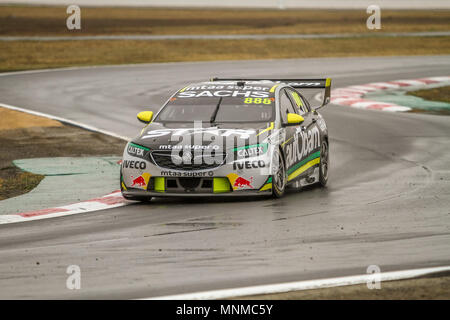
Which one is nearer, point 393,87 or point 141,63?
point 393,87

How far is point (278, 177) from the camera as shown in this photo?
11.0 metres

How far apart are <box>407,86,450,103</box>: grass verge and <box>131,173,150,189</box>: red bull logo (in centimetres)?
1530

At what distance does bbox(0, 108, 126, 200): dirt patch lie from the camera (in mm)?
13077

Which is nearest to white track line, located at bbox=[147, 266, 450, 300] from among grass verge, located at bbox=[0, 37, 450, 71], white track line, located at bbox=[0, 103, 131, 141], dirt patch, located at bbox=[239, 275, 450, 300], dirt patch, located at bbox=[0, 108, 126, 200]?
dirt patch, located at bbox=[239, 275, 450, 300]

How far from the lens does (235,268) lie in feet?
24.5

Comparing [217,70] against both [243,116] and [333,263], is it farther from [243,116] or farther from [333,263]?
[333,263]

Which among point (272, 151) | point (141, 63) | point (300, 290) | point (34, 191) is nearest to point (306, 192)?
point (272, 151)

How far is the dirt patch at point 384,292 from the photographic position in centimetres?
652

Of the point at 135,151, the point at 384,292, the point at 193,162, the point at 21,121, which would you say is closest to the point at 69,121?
the point at 21,121

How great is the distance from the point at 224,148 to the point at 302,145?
1617 millimetres

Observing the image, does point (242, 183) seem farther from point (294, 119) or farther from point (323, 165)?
point (323, 165)
